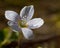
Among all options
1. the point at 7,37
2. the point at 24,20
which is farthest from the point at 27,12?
the point at 7,37

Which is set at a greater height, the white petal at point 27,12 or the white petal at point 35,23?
the white petal at point 27,12

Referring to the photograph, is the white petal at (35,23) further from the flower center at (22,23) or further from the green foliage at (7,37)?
the green foliage at (7,37)

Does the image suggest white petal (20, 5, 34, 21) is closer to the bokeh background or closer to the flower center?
the flower center

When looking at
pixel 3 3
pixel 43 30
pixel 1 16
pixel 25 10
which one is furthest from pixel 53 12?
pixel 25 10

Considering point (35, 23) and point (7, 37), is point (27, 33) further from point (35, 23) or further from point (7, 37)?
point (7, 37)

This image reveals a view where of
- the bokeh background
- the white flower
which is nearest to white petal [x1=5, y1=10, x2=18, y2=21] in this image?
the white flower

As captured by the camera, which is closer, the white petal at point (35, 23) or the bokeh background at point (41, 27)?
the white petal at point (35, 23)

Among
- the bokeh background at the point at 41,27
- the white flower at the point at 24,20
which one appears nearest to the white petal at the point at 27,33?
the white flower at the point at 24,20

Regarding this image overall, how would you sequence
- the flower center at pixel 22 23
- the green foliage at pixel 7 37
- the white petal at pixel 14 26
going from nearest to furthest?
the white petal at pixel 14 26 < the flower center at pixel 22 23 < the green foliage at pixel 7 37
